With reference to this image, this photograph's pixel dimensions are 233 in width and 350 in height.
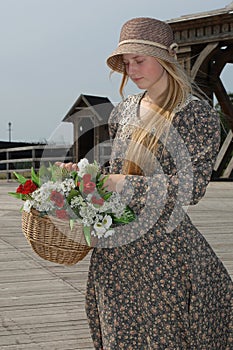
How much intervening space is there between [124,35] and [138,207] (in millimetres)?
595

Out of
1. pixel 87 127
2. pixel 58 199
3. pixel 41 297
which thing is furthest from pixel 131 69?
pixel 87 127

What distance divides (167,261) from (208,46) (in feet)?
28.4

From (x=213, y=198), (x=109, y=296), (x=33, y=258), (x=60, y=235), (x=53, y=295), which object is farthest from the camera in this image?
(x=213, y=198)

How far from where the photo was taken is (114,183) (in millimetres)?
2184

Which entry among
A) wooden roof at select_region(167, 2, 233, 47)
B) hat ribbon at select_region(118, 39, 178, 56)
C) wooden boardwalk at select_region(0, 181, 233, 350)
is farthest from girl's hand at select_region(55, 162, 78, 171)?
wooden roof at select_region(167, 2, 233, 47)

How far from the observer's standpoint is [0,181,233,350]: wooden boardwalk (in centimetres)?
317

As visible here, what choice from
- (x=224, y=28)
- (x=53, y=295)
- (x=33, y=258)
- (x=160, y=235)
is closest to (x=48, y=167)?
(x=160, y=235)

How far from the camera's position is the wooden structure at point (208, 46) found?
10.1 metres

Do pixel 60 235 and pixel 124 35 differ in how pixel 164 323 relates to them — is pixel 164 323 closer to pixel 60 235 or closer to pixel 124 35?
pixel 60 235

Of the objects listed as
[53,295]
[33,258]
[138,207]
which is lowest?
[33,258]

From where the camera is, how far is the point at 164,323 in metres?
2.22

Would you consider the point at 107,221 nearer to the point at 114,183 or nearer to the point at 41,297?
the point at 114,183

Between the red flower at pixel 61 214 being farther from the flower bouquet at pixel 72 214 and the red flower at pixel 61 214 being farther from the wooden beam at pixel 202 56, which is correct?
the wooden beam at pixel 202 56

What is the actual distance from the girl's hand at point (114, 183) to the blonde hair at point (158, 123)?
0.33ft
